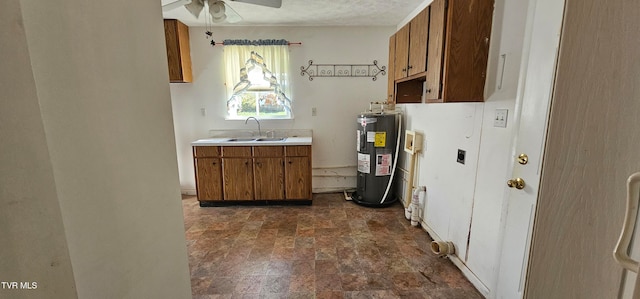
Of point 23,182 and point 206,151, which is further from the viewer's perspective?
point 206,151

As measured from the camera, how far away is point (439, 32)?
Answer: 1.79m

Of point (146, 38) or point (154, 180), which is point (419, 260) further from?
point (146, 38)

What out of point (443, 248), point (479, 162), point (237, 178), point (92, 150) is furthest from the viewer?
point (237, 178)

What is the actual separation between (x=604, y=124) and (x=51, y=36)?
1.31 metres

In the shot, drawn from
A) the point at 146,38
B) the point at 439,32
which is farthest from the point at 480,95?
the point at 146,38

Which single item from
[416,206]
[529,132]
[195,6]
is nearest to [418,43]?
[529,132]

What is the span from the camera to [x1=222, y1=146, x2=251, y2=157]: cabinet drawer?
3.23 metres

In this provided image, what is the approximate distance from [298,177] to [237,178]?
0.78m

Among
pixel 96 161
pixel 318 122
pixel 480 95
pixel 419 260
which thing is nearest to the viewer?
pixel 96 161

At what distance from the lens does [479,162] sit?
6.03ft

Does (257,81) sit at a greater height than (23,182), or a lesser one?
greater

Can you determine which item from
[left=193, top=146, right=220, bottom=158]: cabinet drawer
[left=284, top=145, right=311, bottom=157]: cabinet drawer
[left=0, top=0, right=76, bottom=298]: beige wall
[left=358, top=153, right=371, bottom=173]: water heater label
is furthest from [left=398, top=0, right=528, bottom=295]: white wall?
[left=193, top=146, right=220, bottom=158]: cabinet drawer

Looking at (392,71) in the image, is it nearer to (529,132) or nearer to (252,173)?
(529,132)

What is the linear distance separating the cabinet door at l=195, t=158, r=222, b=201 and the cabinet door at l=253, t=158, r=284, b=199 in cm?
48
